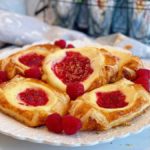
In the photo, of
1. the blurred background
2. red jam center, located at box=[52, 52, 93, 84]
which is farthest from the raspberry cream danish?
the blurred background

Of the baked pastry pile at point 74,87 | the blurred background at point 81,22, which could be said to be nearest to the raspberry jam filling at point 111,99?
the baked pastry pile at point 74,87

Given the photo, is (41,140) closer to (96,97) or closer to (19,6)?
(96,97)

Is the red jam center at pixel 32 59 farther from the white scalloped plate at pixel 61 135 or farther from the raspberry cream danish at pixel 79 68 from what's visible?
the white scalloped plate at pixel 61 135

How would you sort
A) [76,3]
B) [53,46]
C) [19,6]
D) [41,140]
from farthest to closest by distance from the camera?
1. [19,6]
2. [76,3]
3. [53,46]
4. [41,140]

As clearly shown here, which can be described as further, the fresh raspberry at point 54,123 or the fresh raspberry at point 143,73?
the fresh raspberry at point 143,73

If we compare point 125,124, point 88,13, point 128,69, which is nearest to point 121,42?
point 88,13

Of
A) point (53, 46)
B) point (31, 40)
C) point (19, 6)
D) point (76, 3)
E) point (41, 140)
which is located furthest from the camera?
point (19, 6)
